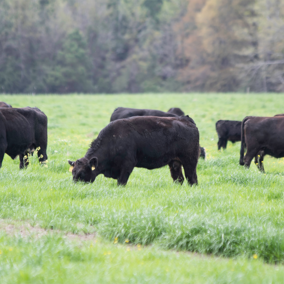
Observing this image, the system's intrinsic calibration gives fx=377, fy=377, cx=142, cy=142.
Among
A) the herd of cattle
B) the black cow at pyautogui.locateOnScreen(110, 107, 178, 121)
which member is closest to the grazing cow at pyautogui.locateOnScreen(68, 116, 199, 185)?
the herd of cattle

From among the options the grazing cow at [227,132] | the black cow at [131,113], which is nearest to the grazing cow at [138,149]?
the black cow at [131,113]

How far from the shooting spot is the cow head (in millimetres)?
6777

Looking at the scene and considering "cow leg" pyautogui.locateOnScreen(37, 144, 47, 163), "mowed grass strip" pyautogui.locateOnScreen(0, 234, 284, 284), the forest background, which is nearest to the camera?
"mowed grass strip" pyautogui.locateOnScreen(0, 234, 284, 284)

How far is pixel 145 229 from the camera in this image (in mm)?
4621

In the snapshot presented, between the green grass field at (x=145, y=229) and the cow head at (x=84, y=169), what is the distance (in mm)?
214

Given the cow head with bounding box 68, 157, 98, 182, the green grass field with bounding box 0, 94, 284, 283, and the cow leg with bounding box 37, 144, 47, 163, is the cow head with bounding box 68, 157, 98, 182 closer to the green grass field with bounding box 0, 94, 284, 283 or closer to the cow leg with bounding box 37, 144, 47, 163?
the green grass field with bounding box 0, 94, 284, 283

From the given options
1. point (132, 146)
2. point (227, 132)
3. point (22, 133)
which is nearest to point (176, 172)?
point (132, 146)

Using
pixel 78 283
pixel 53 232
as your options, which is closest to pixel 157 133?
pixel 53 232

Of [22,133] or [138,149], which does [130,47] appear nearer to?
[22,133]

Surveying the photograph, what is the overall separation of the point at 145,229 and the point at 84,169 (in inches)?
99.3

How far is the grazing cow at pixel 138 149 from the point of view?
6.89 metres

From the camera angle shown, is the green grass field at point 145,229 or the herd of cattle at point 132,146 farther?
the herd of cattle at point 132,146

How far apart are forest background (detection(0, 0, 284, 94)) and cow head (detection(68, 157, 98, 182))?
43.9m

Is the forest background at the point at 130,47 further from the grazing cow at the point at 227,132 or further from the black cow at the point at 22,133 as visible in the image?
the black cow at the point at 22,133
